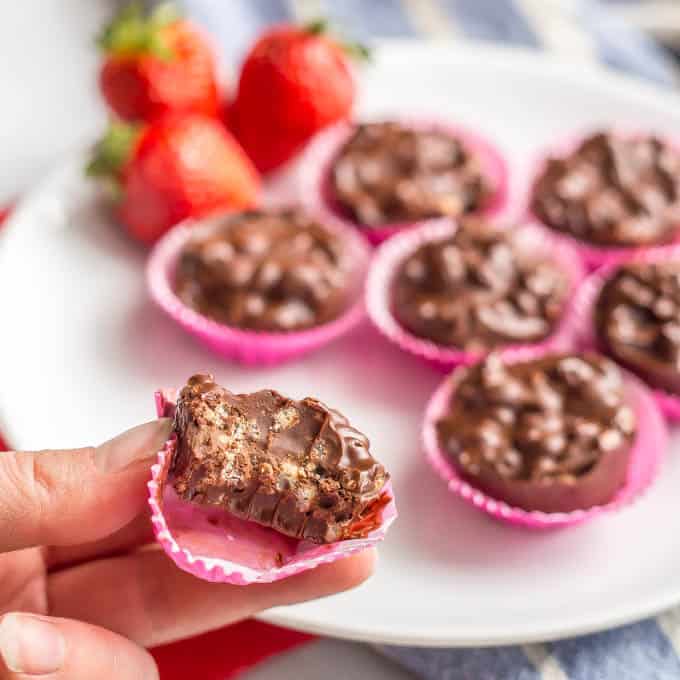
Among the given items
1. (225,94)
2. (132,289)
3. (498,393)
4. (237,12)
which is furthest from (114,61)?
(498,393)

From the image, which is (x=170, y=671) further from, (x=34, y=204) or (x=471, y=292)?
(x=34, y=204)

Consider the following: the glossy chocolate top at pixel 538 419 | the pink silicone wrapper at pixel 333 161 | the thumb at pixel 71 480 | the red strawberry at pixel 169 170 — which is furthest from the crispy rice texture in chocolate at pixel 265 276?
the thumb at pixel 71 480

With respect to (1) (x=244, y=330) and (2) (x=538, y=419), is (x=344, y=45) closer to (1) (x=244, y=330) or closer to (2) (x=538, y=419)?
(1) (x=244, y=330)

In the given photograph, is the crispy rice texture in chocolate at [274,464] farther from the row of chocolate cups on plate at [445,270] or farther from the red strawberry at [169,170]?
the red strawberry at [169,170]

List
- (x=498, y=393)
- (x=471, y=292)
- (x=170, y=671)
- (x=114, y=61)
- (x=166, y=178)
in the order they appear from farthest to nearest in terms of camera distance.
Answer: (x=114, y=61)
(x=166, y=178)
(x=471, y=292)
(x=498, y=393)
(x=170, y=671)

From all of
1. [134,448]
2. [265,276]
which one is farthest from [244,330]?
[134,448]

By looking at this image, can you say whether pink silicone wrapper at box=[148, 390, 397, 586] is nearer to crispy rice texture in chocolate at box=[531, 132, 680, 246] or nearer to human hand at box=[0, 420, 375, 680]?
human hand at box=[0, 420, 375, 680]
